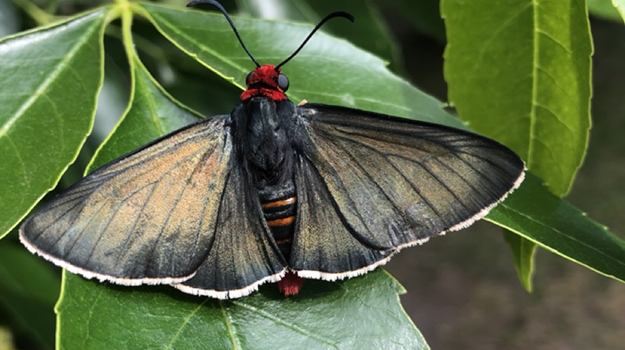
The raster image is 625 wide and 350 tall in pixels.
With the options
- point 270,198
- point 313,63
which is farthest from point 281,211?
point 313,63

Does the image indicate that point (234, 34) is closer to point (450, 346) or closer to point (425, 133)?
point (425, 133)

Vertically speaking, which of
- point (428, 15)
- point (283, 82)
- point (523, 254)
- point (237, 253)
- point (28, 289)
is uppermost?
point (428, 15)

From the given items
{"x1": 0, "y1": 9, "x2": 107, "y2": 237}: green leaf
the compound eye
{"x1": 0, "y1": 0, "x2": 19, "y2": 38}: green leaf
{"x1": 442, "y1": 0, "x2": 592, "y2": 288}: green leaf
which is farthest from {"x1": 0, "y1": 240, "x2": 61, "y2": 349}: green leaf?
{"x1": 442, "y1": 0, "x2": 592, "y2": 288}: green leaf

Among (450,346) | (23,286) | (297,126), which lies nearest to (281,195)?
(297,126)

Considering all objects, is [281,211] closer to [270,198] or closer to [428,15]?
[270,198]

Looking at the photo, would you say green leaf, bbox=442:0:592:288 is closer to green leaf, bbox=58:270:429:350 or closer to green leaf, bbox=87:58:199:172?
green leaf, bbox=58:270:429:350

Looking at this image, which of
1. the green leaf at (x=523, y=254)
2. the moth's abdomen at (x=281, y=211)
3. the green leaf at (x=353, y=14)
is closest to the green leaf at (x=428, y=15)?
the green leaf at (x=353, y=14)
